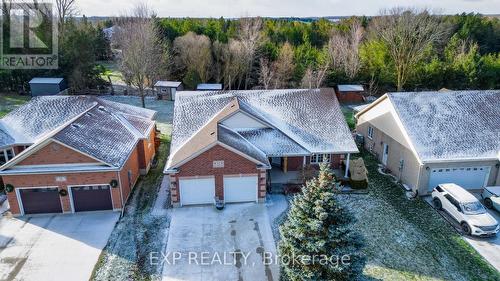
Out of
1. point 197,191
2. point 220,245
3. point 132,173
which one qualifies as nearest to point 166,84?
point 132,173

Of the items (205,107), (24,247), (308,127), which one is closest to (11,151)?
(24,247)

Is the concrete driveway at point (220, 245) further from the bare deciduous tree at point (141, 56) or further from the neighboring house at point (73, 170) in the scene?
the bare deciduous tree at point (141, 56)

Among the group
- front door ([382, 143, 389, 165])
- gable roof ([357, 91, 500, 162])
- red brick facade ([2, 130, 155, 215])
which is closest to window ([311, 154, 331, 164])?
front door ([382, 143, 389, 165])

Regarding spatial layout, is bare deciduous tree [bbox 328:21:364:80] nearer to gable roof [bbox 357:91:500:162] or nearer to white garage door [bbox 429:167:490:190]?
gable roof [bbox 357:91:500:162]

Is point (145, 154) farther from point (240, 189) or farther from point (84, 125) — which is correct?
point (240, 189)

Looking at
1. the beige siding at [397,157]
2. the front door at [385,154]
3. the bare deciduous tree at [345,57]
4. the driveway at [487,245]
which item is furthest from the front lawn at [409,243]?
the bare deciduous tree at [345,57]

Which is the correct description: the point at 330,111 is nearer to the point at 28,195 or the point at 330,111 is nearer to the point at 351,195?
the point at 351,195
